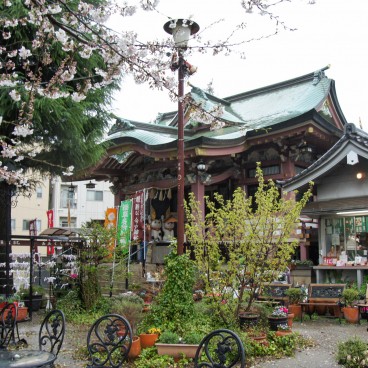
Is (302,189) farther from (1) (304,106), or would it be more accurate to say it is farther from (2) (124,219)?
(2) (124,219)

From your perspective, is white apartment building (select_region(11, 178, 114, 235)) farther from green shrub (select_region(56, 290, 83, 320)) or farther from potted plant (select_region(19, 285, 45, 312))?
green shrub (select_region(56, 290, 83, 320))

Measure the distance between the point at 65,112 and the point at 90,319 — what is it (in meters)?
5.36

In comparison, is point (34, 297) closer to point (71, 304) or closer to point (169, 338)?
point (71, 304)

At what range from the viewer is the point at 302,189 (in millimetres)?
13898

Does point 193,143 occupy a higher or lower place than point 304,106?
lower

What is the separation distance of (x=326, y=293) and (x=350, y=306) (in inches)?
28.2

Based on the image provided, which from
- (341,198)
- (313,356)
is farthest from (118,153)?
(313,356)

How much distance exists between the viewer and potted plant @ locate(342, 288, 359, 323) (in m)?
10.6

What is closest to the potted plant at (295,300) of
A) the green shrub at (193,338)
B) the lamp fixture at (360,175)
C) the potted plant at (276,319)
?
the potted plant at (276,319)

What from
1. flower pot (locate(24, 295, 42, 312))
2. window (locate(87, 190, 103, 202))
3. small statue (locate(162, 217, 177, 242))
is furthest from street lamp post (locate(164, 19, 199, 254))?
window (locate(87, 190, 103, 202))

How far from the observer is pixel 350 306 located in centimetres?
1074

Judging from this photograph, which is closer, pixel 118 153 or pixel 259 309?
pixel 259 309

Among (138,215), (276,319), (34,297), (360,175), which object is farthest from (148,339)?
(138,215)

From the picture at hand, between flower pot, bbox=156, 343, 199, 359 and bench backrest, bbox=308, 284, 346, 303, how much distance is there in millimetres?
5236
